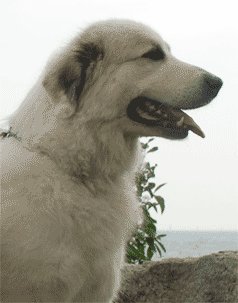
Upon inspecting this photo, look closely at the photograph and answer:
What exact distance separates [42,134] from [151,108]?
0.59m

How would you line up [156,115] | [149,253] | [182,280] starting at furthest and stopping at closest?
[149,253], [182,280], [156,115]

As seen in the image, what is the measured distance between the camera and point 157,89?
3.18m

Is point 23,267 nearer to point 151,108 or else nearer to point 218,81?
point 151,108

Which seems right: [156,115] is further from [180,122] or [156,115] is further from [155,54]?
[155,54]

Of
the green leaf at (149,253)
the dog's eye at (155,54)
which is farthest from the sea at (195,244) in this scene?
the dog's eye at (155,54)

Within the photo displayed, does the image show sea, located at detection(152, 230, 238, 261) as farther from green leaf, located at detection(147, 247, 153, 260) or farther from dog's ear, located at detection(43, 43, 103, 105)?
dog's ear, located at detection(43, 43, 103, 105)

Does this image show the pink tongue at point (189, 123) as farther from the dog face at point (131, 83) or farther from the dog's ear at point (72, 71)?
the dog's ear at point (72, 71)

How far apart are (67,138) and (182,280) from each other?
2.04m

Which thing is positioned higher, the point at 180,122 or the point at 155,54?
the point at 155,54

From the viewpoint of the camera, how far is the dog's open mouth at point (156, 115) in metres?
3.21

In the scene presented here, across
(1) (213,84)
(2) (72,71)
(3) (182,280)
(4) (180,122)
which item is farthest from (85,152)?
(3) (182,280)

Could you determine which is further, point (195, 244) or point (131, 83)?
point (195, 244)

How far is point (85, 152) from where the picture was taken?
313cm

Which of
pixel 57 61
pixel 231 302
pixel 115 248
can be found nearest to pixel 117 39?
pixel 57 61
